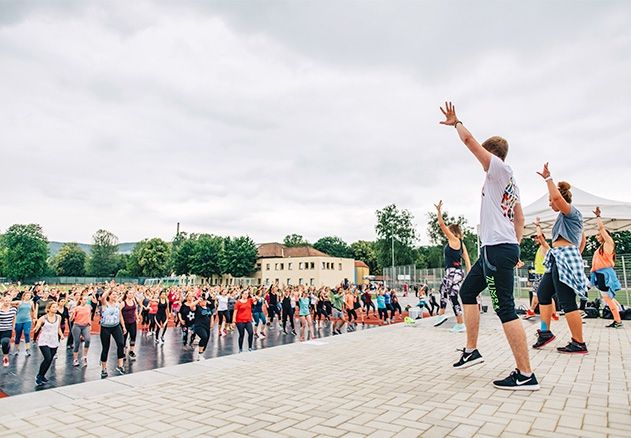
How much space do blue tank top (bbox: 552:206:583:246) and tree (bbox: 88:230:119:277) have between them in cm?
11731

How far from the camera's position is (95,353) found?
11.5m

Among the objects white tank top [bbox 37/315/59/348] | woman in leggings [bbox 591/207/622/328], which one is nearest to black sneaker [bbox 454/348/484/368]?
woman in leggings [bbox 591/207/622/328]

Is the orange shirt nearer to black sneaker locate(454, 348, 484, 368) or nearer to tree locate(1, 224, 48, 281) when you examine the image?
black sneaker locate(454, 348, 484, 368)

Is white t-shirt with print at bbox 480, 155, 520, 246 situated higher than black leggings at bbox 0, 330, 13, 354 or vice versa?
white t-shirt with print at bbox 480, 155, 520, 246

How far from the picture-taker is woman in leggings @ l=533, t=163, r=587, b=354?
17.2 feet

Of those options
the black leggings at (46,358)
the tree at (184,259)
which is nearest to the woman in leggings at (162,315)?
the black leggings at (46,358)

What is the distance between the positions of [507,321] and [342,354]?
310 cm

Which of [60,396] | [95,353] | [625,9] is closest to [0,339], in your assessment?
[95,353]

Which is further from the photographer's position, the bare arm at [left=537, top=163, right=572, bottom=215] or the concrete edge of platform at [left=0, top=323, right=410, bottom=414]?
the bare arm at [left=537, top=163, right=572, bottom=215]

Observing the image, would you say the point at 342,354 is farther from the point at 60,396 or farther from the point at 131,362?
the point at 131,362

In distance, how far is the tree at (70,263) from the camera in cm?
10638

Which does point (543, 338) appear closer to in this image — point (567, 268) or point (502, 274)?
point (567, 268)

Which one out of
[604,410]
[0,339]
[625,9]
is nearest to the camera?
[604,410]

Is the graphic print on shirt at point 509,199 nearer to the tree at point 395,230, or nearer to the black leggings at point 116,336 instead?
the black leggings at point 116,336
